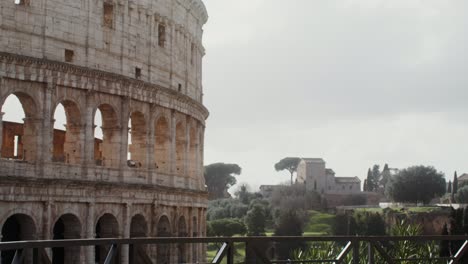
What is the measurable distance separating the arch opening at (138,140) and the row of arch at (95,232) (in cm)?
205

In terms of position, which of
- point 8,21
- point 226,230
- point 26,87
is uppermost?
point 8,21

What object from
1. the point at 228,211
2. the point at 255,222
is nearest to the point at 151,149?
the point at 255,222

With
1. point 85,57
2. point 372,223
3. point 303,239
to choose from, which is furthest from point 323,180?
point 303,239

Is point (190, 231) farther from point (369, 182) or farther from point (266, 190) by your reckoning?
point (369, 182)

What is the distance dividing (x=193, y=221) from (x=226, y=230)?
134 feet

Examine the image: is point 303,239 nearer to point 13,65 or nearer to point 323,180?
point 13,65

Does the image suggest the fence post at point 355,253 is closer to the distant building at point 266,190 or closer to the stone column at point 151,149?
the stone column at point 151,149

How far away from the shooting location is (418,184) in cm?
9238

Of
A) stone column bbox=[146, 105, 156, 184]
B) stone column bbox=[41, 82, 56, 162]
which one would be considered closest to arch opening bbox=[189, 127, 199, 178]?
stone column bbox=[146, 105, 156, 184]

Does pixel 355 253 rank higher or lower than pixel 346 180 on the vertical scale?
lower

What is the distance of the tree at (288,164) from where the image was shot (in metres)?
136

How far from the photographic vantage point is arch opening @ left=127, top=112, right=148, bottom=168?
29094 mm

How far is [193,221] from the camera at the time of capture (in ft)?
108

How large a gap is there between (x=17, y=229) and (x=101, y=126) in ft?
16.3
